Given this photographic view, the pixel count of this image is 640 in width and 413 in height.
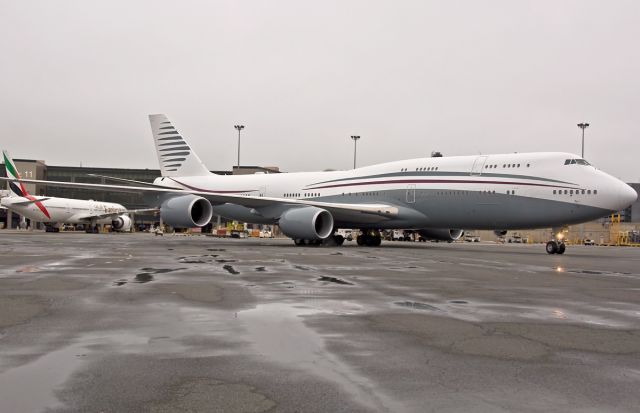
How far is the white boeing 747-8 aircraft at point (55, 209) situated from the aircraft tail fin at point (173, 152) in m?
21.5

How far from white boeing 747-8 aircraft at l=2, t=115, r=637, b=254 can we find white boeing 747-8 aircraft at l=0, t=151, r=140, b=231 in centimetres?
3226

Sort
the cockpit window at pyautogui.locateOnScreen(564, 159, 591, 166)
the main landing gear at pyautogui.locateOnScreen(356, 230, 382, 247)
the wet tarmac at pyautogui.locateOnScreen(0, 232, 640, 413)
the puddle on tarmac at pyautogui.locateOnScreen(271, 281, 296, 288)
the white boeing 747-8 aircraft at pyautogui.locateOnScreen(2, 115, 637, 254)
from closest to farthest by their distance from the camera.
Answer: the wet tarmac at pyautogui.locateOnScreen(0, 232, 640, 413), the puddle on tarmac at pyautogui.locateOnScreen(271, 281, 296, 288), the white boeing 747-8 aircraft at pyautogui.locateOnScreen(2, 115, 637, 254), the cockpit window at pyautogui.locateOnScreen(564, 159, 591, 166), the main landing gear at pyautogui.locateOnScreen(356, 230, 382, 247)

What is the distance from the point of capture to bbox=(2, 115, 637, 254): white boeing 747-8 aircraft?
2316 cm

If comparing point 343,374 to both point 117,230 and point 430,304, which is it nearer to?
point 430,304

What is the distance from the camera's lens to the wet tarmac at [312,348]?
357 centimetres

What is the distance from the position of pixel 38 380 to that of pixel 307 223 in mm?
23207

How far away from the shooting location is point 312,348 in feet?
16.4

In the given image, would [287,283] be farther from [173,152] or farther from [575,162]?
[173,152]

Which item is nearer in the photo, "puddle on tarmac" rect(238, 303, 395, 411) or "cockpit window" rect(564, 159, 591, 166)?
"puddle on tarmac" rect(238, 303, 395, 411)

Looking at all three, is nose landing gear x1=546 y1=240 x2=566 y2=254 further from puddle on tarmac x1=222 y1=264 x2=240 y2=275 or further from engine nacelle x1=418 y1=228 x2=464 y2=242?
puddle on tarmac x1=222 y1=264 x2=240 y2=275

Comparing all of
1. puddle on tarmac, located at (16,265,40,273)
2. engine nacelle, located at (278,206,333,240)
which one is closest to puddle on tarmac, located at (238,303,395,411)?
puddle on tarmac, located at (16,265,40,273)

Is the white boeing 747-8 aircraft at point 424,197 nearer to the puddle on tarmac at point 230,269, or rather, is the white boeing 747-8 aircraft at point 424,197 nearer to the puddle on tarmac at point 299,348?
the puddle on tarmac at point 230,269

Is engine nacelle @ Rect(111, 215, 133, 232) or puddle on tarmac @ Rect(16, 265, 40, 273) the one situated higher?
engine nacelle @ Rect(111, 215, 133, 232)

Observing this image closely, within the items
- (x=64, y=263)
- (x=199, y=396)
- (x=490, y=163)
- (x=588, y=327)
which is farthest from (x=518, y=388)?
(x=490, y=163)
